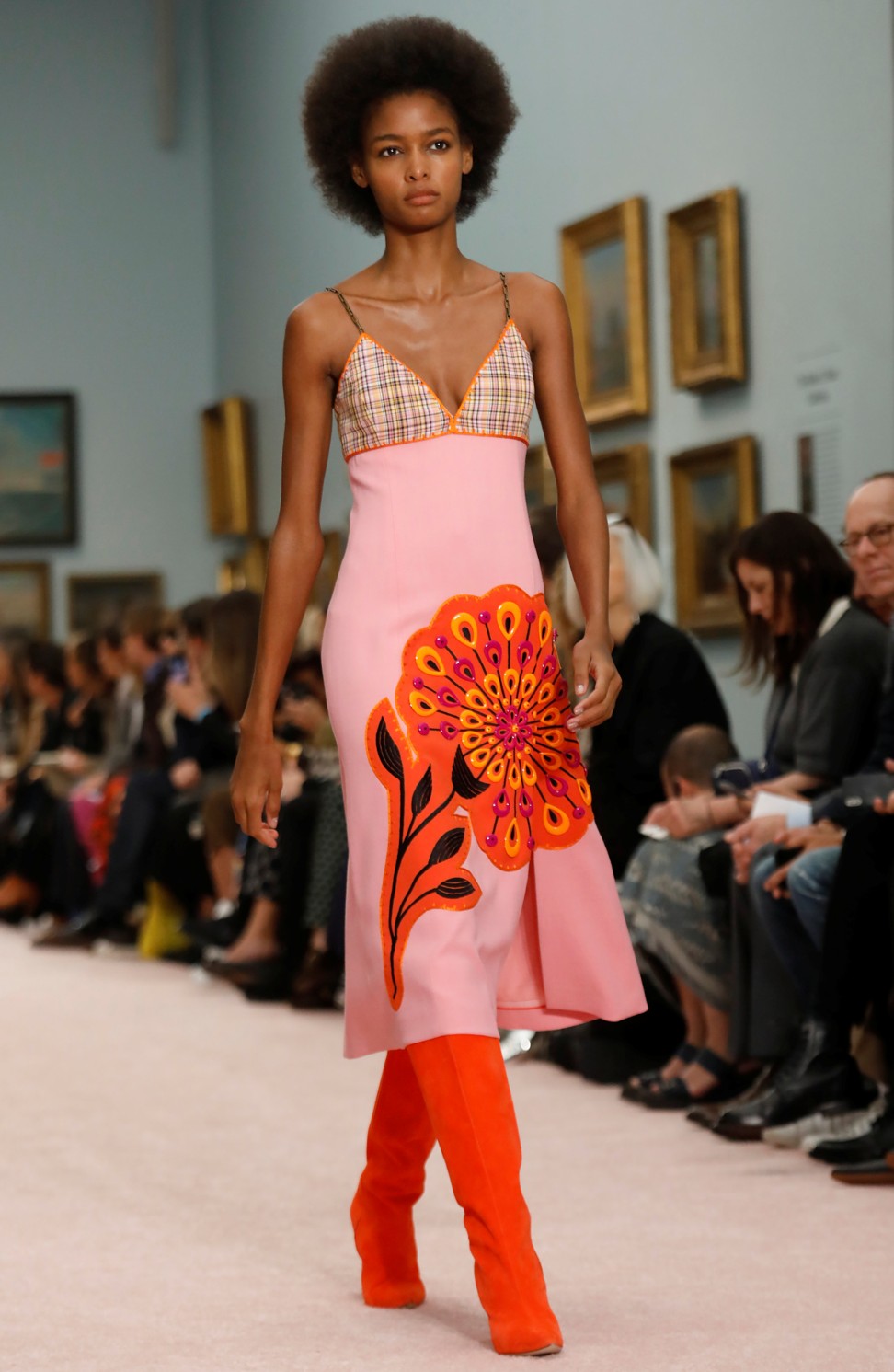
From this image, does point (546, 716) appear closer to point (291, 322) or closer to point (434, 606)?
point (434, 606)

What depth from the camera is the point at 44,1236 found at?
3.69m

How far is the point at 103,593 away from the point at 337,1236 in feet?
31.6

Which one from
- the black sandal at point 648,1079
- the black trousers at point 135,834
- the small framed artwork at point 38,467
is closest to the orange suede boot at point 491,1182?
the black sandal at point 648,1079

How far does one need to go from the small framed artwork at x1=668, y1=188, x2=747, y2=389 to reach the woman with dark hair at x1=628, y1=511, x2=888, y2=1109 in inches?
62.4

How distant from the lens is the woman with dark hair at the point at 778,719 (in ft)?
15.3

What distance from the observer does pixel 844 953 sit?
13.8ft

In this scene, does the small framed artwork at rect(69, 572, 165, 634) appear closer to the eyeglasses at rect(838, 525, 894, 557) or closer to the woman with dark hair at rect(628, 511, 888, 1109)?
the woman with dark hair at rect(628, 511, 888, 1109)

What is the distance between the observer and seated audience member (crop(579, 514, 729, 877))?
537 cm

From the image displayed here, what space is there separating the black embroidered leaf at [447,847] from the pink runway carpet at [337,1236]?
2.20ft

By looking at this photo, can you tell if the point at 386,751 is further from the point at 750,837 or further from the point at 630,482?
the point at 630,482

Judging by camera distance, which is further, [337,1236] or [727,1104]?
[727,1104]

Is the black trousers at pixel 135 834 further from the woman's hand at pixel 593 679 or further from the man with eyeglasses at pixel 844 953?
the woman's hand at pixel 593 679

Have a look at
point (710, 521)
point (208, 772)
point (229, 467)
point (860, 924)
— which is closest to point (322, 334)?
point (860, 924)

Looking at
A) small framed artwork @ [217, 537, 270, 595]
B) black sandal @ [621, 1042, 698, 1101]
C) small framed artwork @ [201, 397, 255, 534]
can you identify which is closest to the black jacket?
black sandal @ [621, 1042, 698, 1101]
